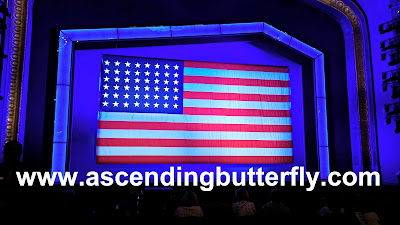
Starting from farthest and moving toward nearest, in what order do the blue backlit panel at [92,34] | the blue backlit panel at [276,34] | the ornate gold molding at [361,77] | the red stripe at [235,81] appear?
the blue backlit panel at [276,34] → the red stripe at [235,81] → the ornate gold molding at [361,77] → the blue backlit panel at [92,34]

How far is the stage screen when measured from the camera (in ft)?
22.6

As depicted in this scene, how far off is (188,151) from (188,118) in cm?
64

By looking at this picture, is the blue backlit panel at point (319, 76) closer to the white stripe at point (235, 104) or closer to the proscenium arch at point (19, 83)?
the white stripe at point (235, 104)

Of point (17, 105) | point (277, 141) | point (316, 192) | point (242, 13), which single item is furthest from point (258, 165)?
point (17, 105)

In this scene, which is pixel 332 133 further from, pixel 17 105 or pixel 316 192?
pixel 17 105

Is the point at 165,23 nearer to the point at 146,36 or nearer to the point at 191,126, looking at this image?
the point at 146,36

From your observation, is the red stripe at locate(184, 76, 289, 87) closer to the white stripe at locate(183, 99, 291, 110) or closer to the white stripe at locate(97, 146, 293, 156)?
the white stripe at locate(183, 99, 291, 110)

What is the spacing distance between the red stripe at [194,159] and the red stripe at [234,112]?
857 mm

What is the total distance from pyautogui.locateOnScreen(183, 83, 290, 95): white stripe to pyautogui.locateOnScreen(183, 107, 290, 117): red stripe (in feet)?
1.24

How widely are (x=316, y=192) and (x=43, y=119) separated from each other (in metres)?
5.10

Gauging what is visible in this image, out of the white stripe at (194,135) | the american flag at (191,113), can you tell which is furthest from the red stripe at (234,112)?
the white stripe at (194,135)

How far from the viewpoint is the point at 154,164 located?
7.07 metres

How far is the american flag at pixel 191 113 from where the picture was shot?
699 centimetres

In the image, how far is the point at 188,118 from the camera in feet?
24.0
